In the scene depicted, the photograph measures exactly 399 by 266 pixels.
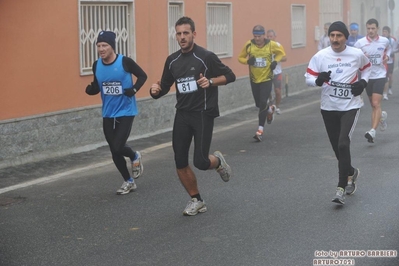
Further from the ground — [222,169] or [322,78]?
[322,78]

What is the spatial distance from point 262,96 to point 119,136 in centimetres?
533

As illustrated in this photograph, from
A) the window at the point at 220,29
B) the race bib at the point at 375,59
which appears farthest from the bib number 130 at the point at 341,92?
the window at the point at 220,29

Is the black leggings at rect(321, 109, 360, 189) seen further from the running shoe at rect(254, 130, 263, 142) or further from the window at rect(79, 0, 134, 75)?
the window at rect(79, 0, 134, 75)

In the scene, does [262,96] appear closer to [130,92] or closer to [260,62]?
[260,62]

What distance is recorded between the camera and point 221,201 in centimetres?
918

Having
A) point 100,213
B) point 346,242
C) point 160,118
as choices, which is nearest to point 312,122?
point 160,118

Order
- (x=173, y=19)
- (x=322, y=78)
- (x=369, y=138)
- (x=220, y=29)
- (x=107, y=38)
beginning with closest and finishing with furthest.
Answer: (x=322, y=78), (x=107, y=38), (x=369, y=138), (x=173, y=19), (x=220, y=29)

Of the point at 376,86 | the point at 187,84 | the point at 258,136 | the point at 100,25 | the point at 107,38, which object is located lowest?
the point at 258,136

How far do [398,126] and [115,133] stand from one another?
7.25 meters

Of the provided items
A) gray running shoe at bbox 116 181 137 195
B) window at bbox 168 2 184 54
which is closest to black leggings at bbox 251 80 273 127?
window at bbox 168 2 184 54

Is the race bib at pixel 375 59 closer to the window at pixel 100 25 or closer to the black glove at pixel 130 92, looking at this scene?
the window at pixel 100 25

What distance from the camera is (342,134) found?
901 cm

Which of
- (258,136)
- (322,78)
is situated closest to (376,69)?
(258,136)

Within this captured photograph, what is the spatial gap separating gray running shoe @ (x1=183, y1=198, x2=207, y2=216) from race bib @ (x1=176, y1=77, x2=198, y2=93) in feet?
3.42
